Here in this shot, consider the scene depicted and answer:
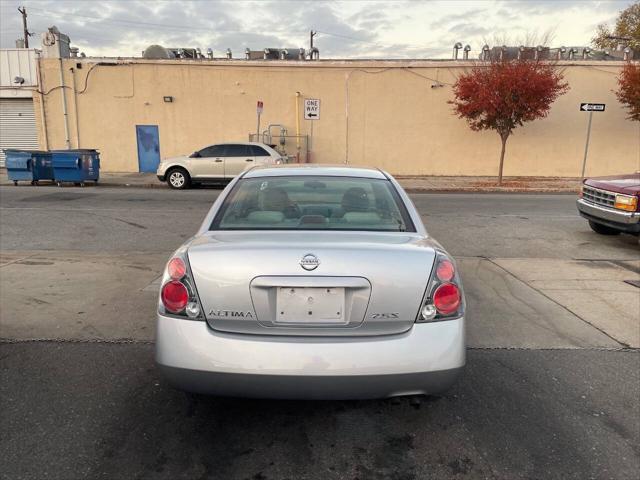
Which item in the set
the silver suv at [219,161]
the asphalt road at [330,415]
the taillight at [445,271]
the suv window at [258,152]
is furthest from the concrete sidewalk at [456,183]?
the taillight at [445,271]

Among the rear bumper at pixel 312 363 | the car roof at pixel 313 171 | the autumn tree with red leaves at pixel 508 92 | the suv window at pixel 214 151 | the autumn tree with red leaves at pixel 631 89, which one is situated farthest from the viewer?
the autumn tree with red leaves at pixel 631 89

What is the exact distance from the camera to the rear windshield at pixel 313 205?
10.5ft

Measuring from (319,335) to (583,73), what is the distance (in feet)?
75.9

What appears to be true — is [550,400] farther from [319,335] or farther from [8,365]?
[8,365]

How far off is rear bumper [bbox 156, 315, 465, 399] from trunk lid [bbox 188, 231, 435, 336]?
0.23ft

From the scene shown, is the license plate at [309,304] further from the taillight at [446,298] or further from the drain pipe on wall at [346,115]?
the drain pipe on wall at [346,115]

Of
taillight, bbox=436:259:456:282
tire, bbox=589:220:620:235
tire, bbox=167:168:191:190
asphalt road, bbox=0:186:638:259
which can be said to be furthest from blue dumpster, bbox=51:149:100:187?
taillight, bbox=436:259:456:282

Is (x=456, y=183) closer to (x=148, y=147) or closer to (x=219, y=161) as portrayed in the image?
(x=219, y=161)

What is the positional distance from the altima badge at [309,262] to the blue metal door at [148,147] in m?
21.1

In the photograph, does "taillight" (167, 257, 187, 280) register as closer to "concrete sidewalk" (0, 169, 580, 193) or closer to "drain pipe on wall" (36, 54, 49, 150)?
"concrete sidewalk" (0, 169, 580, 193)

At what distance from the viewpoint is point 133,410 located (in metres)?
3.15

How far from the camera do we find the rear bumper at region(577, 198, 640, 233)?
7500mm

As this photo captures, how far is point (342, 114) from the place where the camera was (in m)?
21.6

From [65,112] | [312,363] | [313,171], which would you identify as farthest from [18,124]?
[312,363]
